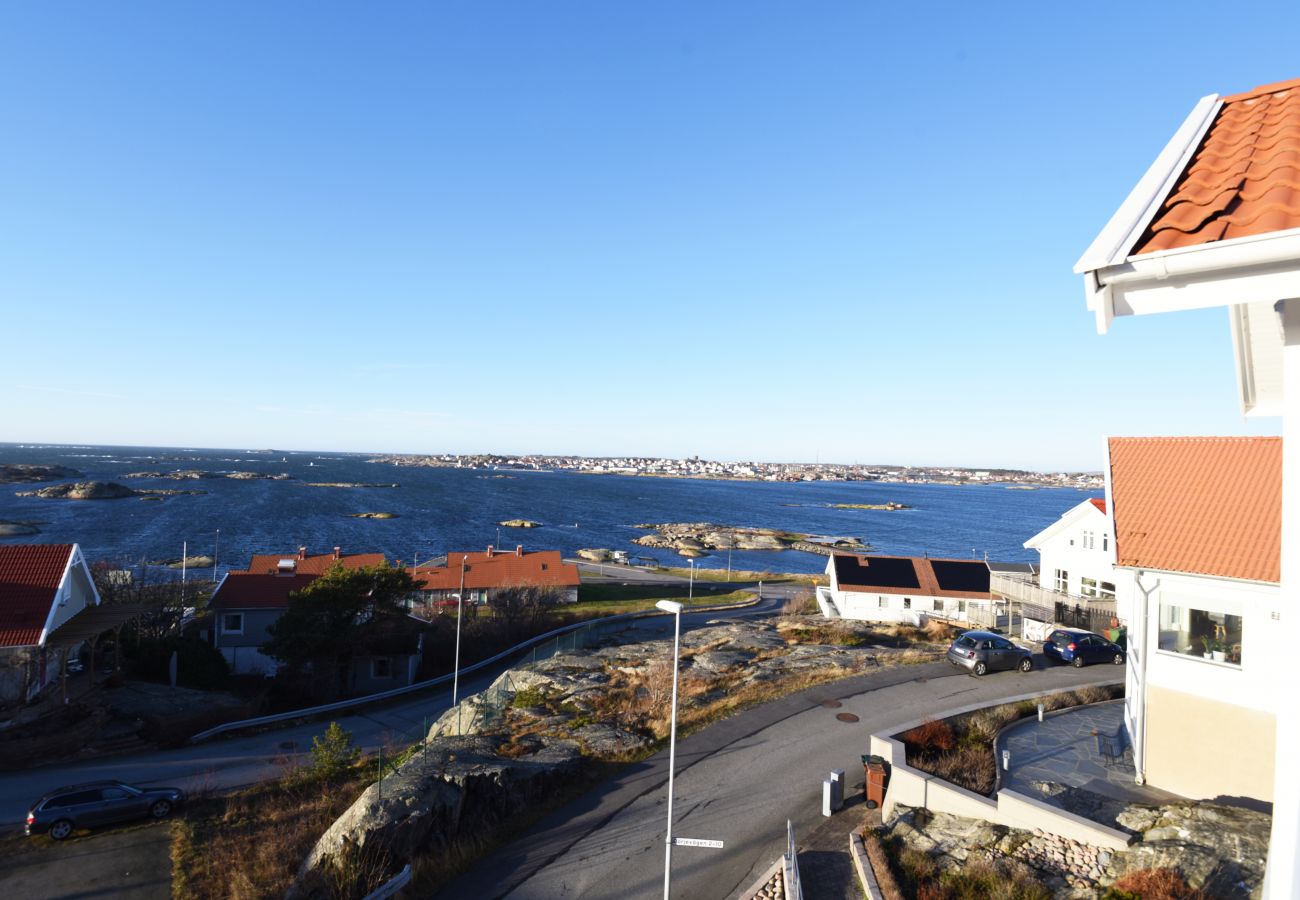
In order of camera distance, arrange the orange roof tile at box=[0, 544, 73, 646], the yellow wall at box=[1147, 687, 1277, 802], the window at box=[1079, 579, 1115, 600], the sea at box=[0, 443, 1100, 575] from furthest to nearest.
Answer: the sea at box=[0, 443, 1100, 575] → the window at box=[1079, 579, 1115, 600] → the orange roof tile at box=[0, 544, 73, 646] → the yellow wall at box=[1147, 687, 1277, 802]

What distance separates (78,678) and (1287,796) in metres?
42.2

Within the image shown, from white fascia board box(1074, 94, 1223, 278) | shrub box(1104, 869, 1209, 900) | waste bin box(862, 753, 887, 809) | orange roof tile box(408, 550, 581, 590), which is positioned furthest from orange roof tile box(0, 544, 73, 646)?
white fascia board box(1074, 94, 1223, 278)

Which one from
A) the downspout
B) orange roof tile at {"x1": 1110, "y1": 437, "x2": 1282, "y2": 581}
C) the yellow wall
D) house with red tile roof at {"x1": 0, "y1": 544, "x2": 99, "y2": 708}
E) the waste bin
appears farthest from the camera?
house with red tile roof at {"x1": 0, "y1": 544, "x2": 99, "y2": 708}

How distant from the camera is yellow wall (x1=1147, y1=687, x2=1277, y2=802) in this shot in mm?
14047

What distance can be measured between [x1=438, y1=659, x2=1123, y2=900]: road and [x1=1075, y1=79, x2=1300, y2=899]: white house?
13048mm

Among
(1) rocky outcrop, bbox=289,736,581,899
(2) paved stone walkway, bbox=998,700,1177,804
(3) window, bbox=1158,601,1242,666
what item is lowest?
(1) rocky outcrop, bbox=289,736,581,899

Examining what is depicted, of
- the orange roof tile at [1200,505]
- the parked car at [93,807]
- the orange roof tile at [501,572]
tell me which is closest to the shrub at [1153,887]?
the orange roof tile at [1200,505]

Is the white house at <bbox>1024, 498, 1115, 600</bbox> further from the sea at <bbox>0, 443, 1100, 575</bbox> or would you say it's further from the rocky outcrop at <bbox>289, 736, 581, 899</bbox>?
the sea at <bbox>0, 443, 1100, 575</bbox>

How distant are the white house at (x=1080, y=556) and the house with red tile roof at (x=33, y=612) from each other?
54.1 meters

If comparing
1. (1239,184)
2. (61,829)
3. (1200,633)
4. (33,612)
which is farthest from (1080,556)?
(33,612)

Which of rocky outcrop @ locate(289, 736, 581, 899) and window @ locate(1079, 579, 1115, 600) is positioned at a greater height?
window @ locate(1079, 579, 1115, 600)

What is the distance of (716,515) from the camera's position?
17688 centimetres

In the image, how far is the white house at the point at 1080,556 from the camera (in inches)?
1710

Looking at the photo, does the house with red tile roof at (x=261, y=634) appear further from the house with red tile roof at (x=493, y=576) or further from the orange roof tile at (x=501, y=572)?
the orange roof tile at (x=501, y=572)
